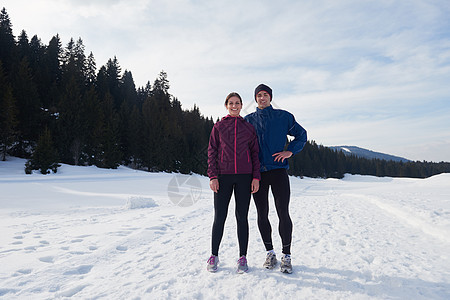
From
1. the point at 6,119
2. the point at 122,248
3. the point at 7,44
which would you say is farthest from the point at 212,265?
the point at 7,44

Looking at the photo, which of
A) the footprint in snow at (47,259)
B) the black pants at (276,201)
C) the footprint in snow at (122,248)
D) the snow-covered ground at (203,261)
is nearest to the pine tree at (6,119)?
the snow-covered ground at (203,261)

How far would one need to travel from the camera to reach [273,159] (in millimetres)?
2926

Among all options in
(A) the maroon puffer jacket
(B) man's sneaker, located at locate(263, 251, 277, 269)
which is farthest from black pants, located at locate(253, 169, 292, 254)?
(A) the maroon puffer jacket

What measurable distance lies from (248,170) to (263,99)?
1.01 meters

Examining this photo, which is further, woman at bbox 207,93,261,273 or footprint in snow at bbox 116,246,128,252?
footprint in snow at bbox 116,246,128,252

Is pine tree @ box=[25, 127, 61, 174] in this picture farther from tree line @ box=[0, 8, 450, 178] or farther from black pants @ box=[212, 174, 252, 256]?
black pants @ box=[212, 174, 252, 256]

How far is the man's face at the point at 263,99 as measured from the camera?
3.13m

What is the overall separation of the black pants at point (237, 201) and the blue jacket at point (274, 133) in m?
0.36

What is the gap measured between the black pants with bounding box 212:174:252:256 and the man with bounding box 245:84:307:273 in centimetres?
23

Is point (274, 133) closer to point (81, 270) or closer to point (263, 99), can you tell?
point (263, 99)

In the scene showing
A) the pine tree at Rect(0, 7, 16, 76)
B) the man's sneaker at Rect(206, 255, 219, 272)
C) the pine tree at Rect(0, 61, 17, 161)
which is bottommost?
the man's sneaker at Rect(206, 255, 219, 272)

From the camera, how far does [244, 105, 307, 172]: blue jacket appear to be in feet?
9.73

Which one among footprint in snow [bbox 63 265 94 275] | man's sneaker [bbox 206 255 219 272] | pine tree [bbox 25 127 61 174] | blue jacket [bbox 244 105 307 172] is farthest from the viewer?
pine tree [bbox 25 127 61 174]

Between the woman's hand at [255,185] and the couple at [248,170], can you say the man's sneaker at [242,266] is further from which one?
the woman's hand at [255,185]
